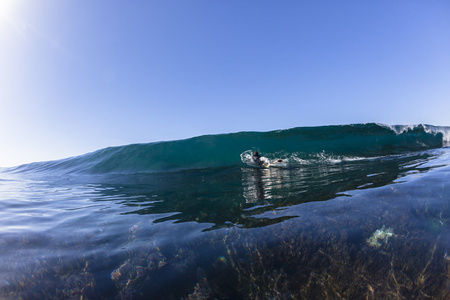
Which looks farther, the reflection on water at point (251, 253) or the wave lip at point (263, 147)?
the wave lip at point (263, 147)

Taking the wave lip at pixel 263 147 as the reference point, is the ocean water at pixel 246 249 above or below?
below

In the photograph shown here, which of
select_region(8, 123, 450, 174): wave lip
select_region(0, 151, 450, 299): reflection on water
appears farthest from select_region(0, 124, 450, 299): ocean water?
select_region(8, 123, 450, 174): wave lip

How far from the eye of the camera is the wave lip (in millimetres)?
13797

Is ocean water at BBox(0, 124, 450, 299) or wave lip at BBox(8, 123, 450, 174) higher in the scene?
wave lip at BBox(8, 123, 450, 174)

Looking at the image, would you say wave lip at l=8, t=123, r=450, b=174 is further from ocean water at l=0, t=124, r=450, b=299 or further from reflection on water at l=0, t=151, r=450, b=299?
reflection on water at l=0, t=151, r=450, b=299

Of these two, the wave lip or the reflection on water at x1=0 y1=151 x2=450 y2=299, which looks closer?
the reflection on water at x1=0 y1=151 x2=450 y2=299

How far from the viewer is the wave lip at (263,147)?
13797 mm

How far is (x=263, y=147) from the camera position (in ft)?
52.5

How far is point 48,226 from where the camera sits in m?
2.88

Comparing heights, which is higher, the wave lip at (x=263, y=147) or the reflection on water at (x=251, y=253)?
the wave lip at (x=263, y=147)

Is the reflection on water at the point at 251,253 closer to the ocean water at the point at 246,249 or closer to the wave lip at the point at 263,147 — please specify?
the ocean water at the point at 246,249

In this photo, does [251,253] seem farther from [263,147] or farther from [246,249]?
[263,147]

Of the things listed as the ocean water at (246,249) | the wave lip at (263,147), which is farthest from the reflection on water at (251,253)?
the wave lip at (263,147)

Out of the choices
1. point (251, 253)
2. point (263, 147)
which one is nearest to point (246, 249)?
point (251, 253)
